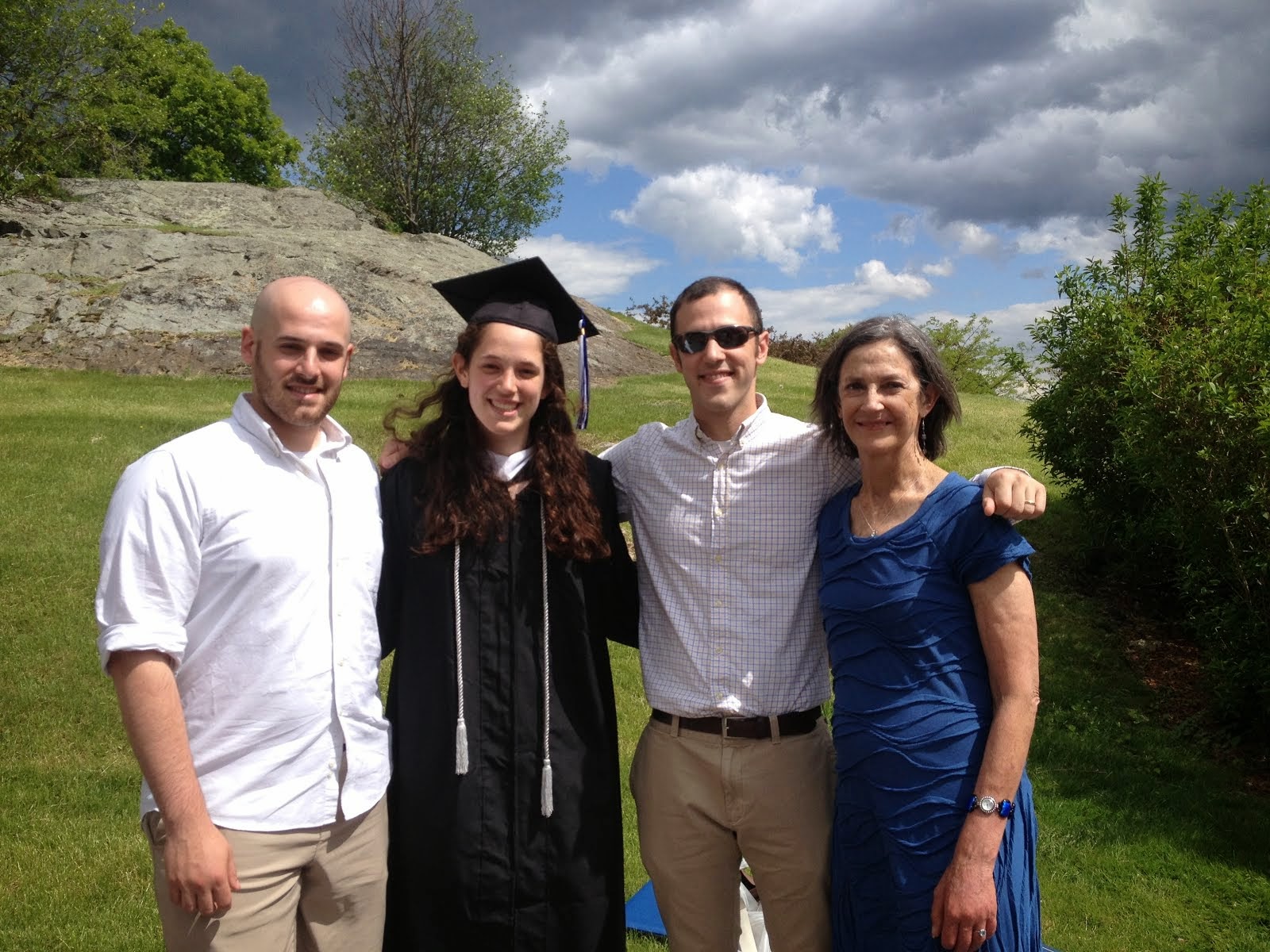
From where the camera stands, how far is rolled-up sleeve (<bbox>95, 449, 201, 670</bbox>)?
6.76ft

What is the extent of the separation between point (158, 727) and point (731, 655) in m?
1.43

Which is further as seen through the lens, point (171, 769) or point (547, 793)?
point (547, 793)

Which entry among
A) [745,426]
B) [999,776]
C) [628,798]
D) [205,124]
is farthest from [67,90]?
[205,124]

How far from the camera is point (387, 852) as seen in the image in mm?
2557

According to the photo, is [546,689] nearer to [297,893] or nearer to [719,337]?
[297,893]

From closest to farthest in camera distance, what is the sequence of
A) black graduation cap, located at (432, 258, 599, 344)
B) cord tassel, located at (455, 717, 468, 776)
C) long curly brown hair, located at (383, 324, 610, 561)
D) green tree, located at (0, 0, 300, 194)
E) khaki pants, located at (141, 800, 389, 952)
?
1. khaki pants, located at (141, 800, 389, 952)
2. cord tassel, located at (455, 717, 468, 776)
3. long curly brown hair, located at (383, 324, 610, 561)
4. black graduation cap, located at (432, 258, 599, 344)
5. green tree, located at (0, 0, 300, 194)

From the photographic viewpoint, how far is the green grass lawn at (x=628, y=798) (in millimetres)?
4074

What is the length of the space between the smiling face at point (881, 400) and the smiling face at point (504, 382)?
849 mm

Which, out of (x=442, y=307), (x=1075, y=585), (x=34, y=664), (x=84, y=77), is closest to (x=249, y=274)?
(x=442, y=307)

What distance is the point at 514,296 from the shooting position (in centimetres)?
291

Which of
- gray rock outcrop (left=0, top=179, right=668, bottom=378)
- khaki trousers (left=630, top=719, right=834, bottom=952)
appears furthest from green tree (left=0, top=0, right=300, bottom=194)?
khaki trousers (left=630, top=719, right=834, bottom=952)

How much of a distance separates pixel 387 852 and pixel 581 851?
0.50m

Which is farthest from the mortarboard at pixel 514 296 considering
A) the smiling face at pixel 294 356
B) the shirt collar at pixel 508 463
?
the smiling face at pixel 294 356

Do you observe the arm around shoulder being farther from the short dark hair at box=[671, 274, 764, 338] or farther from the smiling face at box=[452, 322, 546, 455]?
the short dark hair at box=[671, 274, 764, 338]
